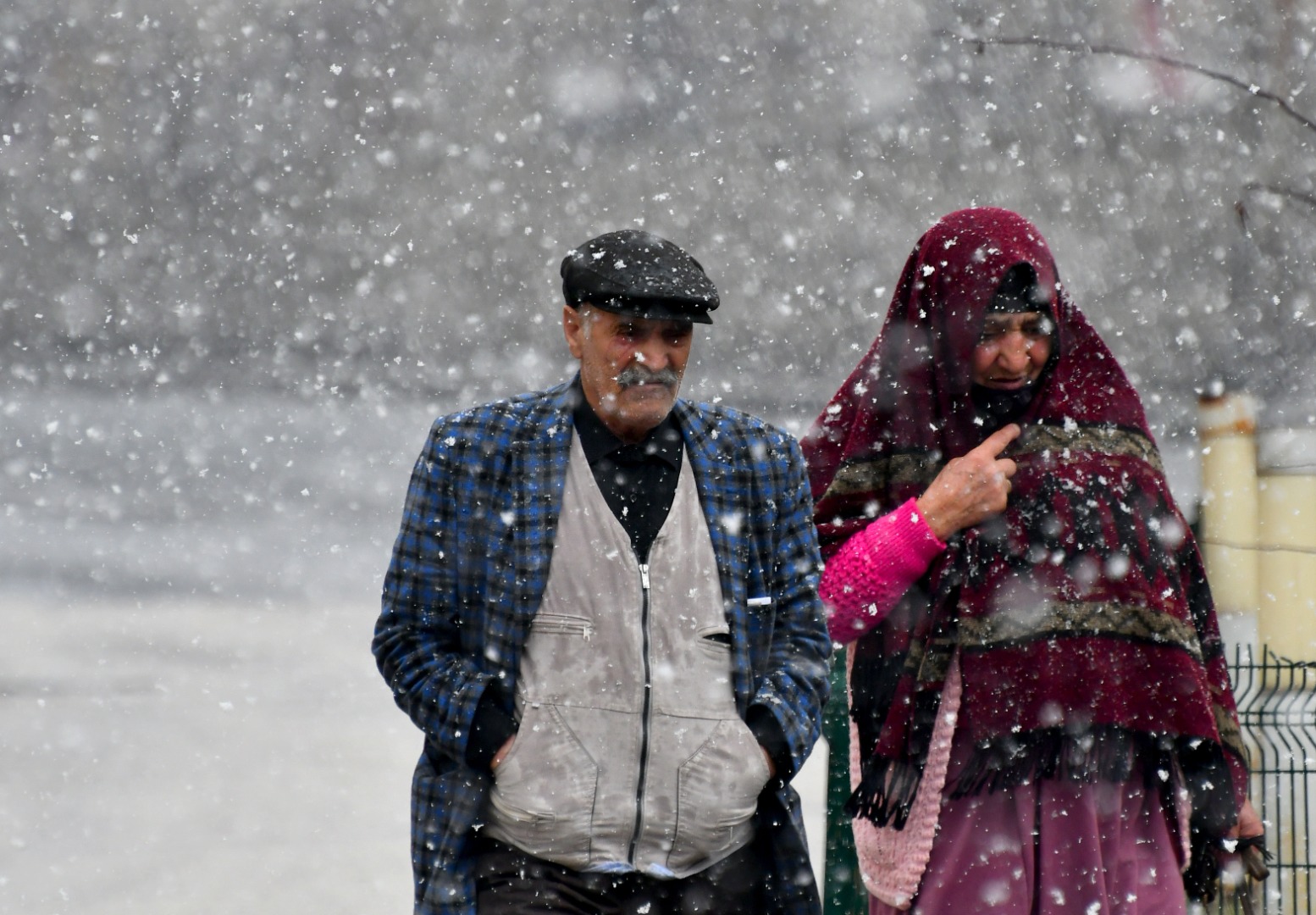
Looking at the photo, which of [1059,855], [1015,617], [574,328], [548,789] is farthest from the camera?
[1015,617]

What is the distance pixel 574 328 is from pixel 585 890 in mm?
916

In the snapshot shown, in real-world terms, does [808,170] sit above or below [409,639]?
above

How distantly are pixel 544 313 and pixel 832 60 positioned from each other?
85.4 inches

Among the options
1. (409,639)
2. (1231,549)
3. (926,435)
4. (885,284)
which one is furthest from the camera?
(885,284)

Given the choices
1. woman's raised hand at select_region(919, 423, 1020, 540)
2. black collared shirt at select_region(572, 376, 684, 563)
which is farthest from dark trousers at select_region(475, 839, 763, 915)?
woman's raised hand at select_region(919, 423, 1020, 540)

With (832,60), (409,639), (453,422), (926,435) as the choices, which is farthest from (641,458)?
(832,60)

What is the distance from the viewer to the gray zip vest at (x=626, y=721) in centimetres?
230

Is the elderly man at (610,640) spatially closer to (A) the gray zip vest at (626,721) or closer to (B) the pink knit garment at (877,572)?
(A) the gray zip vest at (626,721)

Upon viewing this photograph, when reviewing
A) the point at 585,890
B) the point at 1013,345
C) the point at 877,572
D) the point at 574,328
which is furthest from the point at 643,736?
the point at 1013,345

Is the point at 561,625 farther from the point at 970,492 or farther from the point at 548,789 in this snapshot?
the point at 970,492

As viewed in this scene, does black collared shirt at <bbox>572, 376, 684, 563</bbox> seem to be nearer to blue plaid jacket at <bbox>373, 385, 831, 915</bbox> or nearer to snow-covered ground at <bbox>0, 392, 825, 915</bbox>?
blue plaid jacket at <bbox>373, 385, 831, 915</bbox>

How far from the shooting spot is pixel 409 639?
8.09 ft

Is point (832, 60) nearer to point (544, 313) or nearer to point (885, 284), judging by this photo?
point (885, 284)

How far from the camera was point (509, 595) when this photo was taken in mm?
2383
